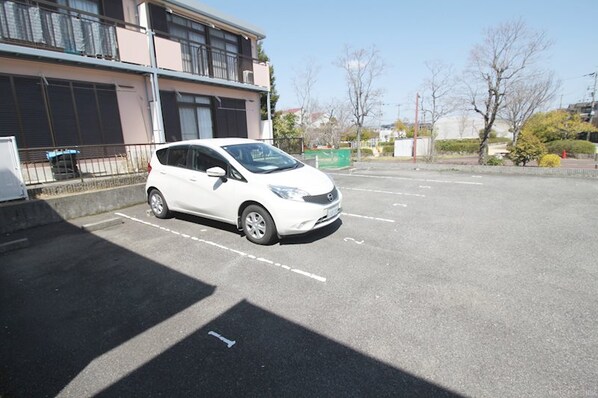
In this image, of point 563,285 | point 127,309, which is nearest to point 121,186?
point 127,309

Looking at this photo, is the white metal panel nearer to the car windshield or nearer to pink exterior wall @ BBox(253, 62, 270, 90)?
the car windshield

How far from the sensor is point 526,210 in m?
6.48

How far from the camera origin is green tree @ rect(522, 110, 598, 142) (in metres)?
28.5

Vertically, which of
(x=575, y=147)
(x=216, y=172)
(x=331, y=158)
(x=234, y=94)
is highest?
(x=234, y=94)

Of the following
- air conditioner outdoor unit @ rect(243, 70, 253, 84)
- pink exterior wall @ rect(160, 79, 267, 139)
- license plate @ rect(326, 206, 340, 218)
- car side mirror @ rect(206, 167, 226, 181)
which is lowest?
license plate @ rect(326, 206, 340, 218)

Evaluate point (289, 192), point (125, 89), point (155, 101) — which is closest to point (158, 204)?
point (289, 192)

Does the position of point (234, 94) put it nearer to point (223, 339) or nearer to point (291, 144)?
point (291, 144)

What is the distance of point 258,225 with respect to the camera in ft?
15.2

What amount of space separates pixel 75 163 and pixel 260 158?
5.43 metres

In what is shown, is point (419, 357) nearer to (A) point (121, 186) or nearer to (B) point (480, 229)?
(B) point (480, 229)

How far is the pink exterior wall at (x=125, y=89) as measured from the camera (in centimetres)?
818

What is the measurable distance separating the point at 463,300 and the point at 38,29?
11229 millimetres

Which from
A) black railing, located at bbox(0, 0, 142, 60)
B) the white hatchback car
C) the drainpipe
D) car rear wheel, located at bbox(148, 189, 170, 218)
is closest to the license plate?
the white hatchback car

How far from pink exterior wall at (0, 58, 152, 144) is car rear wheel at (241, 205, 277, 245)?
759 centimetres
